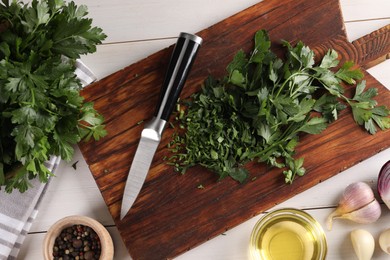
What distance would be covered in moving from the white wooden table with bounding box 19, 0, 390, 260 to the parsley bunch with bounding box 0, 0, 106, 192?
217mm

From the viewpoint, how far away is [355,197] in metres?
1.49

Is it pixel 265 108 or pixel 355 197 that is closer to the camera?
pixel 265 108

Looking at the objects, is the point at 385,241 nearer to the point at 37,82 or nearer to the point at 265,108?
the point at 265,108

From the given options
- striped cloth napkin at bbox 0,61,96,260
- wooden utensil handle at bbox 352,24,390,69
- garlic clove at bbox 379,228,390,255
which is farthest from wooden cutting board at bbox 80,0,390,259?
garlic clove at bbox 379,228,390,255

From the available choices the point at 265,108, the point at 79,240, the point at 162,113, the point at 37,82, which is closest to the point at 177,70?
the point at 162,113

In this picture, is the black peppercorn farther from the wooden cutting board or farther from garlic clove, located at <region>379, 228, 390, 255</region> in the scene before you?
garlic clove, located at <region>379, 228, 390, 255</region>

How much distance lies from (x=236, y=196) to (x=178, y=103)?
32cm

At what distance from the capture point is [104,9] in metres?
1.59

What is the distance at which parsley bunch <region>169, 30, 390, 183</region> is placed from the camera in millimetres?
1422

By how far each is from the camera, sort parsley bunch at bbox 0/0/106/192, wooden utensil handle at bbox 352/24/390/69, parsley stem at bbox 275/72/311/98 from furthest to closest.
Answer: wooden utensil handle at bbox 352/24/390/69 → parsley stem at bbox 275/72/311/98 → parsley bunch at bbox 0/0/106/192

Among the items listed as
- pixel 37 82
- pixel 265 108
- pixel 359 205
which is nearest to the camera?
pixel 37 82

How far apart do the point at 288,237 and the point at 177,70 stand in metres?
0.60

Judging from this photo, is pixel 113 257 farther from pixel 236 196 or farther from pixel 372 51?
pixel 372 51

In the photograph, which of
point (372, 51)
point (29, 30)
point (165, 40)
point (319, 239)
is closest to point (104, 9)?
point (165, 40)
